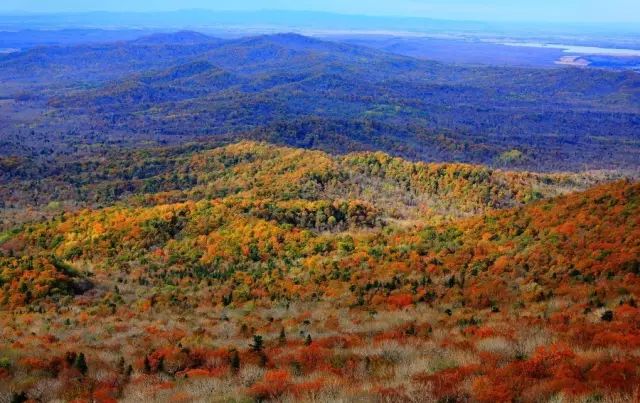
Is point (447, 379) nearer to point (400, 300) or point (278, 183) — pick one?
point (400, 300)

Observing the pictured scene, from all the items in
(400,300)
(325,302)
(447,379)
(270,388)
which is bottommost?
(325,302)

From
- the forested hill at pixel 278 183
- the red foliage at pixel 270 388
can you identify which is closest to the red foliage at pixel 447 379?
the red foliage at pixel 270 388

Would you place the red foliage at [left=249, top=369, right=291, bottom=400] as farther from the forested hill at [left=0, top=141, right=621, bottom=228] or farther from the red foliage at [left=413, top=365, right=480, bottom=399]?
the forested hill at [left=0, top=141, right=621, bottom=228]

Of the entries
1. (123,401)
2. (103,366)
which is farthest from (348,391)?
(103,366)

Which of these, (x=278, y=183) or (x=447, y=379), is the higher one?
(x=447, y=379)

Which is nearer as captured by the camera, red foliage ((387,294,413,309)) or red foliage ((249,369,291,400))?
red foliage ((249,369,291,400))

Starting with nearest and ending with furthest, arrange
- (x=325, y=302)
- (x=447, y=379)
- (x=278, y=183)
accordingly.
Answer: (x=447, y=379) → (x=325, y=302) → (x=278, y=183)

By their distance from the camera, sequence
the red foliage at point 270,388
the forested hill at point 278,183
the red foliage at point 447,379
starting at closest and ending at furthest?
the red foliage at point 447,379 → the red foliage at point 270,388 → the forested hill at point 278,183

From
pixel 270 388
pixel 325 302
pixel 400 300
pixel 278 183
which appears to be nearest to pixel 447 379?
pixel 270 388

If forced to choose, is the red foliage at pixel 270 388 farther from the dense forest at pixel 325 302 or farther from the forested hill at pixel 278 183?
the forested hill at pixel 278 183

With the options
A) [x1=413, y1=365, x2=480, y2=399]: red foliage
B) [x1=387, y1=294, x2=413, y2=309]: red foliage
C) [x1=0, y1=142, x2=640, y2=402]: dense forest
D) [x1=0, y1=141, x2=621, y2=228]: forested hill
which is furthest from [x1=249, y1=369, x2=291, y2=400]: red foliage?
[x1=0, y1=141, x2=621, y2=228]: forested hill

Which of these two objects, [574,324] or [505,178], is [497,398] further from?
[505,178]
